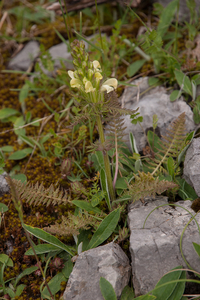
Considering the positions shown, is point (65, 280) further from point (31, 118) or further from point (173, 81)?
point (173, 81)

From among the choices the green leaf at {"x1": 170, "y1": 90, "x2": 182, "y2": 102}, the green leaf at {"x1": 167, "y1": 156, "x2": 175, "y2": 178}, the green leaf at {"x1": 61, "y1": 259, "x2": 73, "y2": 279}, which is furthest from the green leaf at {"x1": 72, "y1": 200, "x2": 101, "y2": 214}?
the green leaf at {"x1": 170, "y1": 90, "x2": 182, "y2": 102}

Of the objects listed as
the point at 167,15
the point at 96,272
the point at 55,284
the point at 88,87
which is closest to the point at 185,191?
the point at 96,272

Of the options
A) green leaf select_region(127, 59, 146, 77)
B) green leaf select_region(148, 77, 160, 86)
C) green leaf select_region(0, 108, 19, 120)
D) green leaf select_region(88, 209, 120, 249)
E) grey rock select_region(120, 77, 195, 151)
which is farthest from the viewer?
green leaf select_region(0, 108, 19, 120)

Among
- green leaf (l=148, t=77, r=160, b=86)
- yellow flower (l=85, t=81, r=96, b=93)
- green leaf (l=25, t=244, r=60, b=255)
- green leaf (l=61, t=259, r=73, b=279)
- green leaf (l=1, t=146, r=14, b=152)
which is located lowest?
green leaf (l=61, t=259, r=73, b=279)

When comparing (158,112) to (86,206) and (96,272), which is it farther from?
(96,272)

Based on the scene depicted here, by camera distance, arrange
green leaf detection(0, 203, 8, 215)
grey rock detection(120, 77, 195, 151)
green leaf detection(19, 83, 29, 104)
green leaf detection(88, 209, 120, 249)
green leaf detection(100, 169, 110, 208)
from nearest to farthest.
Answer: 1. green leaf detection(88, 209, 120, 249)
2. green leaf detection(100, 169, 110, 208)
3. green leaf detection(0, 203, 8, 215)
4. grey rock detection(120, 77, 195, 151)
5. green leaf detection(19, 83, 29, 104)

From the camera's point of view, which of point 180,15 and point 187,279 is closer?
point 187,279

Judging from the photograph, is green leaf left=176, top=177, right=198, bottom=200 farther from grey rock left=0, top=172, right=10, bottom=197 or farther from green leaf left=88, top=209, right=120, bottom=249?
grey rock left=0, top=172, right=10, bottom=197

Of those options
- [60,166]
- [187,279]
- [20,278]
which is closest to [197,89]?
[60,166]
